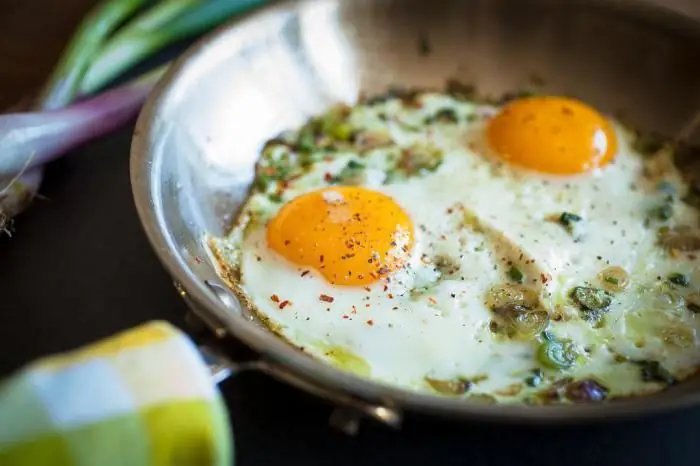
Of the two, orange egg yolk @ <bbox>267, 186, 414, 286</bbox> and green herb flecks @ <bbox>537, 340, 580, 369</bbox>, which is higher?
orange egg yolk @ <bbox>267, 186, 414, 286</bbox>

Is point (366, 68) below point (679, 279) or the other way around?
the other way around

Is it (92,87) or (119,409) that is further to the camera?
(92,87)

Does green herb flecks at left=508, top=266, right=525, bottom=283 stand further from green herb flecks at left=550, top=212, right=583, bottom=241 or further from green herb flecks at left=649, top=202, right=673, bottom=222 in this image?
green herb flecks at left=649, top=202, right=673, bottom=222

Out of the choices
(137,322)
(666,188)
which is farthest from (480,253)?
(137,322)

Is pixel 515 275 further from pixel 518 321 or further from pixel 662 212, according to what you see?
pixel 662 212

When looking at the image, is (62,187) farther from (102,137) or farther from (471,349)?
(471,349)

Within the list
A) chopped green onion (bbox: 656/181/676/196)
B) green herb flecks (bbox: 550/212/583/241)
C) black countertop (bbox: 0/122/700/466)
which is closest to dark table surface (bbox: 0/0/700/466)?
black countertop (bbox: 0/122/700/466)

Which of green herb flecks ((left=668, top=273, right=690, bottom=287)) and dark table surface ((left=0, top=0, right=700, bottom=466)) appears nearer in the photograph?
dark table surface ((left=0, top=0, right=700, bottom=466))
